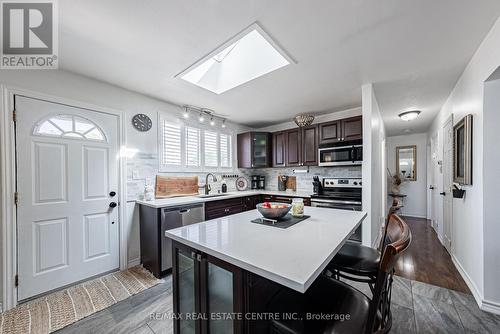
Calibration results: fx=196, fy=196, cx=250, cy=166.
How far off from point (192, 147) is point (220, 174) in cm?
85

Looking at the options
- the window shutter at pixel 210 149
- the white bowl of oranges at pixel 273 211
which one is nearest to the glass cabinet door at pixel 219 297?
the white bowl of oranges at pixel 273 211

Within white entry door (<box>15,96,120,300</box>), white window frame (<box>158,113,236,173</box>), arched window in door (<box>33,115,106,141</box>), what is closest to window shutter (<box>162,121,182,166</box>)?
white window frame (<box>158,113,236,173</box>)

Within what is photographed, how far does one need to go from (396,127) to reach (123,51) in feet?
19.2

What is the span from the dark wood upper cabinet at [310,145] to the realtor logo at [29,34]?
3549 millimetres

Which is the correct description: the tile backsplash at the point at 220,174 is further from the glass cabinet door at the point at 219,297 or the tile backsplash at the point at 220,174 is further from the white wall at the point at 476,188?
the glass cabinet door at the point at 219,297

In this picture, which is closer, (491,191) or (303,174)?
(491,191)

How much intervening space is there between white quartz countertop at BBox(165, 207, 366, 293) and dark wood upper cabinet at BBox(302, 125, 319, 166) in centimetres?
214

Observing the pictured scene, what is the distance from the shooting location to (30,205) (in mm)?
2000

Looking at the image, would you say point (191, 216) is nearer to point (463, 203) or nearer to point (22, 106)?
point (22, 106)

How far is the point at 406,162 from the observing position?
5688 millimetres

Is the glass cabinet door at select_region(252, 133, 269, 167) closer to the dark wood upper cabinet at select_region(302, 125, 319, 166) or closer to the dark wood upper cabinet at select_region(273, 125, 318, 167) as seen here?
the dark wood upper cabinet at select_region(273, 125, 318, 167)

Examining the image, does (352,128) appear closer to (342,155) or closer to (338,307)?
(342,155)

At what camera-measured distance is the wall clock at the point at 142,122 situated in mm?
2824

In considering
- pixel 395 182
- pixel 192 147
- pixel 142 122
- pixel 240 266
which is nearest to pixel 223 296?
pixel 240 266
